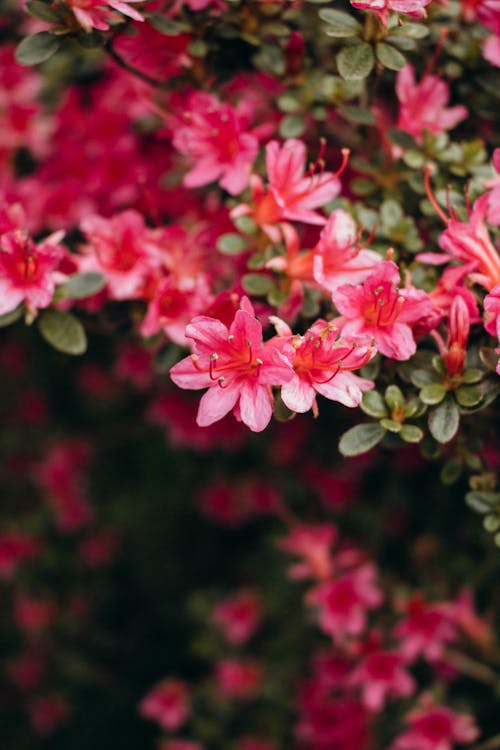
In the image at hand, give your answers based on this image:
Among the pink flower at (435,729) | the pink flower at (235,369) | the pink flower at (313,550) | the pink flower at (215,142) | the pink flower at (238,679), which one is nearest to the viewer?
the pink flower at (235,369)

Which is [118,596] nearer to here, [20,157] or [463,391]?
[20,157]

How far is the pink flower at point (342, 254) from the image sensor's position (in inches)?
55.2

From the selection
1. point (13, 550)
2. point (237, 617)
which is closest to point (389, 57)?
point (237, 617)

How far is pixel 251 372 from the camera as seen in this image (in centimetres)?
126

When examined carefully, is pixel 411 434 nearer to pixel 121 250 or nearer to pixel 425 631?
pixel 121 250

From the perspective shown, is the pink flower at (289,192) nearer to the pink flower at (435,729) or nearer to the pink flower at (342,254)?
the pink flower at (342,254)

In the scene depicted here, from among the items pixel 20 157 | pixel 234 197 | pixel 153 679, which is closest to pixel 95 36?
pixel 234 197

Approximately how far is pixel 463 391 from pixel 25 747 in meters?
2.23

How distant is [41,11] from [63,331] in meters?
0.53

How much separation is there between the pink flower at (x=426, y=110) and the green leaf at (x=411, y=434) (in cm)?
61

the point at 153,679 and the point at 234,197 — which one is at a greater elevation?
the point at 234,197

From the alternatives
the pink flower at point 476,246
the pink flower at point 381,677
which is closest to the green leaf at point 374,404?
the pink flower at point 476,246

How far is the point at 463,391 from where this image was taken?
133 cm

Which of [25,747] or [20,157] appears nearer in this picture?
[20,157]
